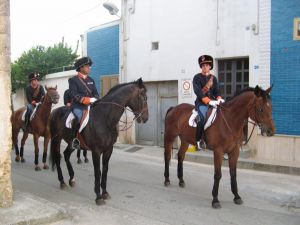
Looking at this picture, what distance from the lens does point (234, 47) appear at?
12031 mm

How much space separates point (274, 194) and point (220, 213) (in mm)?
2017

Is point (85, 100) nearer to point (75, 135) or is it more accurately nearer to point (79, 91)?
point (79, 91)

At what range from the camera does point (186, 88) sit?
13375mm

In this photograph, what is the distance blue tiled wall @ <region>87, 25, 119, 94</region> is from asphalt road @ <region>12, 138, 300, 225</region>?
6.87m

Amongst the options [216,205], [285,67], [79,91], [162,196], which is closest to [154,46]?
[285,67]

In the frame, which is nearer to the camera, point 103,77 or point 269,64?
point 269,64

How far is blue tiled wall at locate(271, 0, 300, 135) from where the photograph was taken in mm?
10648

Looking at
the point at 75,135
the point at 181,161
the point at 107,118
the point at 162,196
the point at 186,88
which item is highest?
the point at 186,88

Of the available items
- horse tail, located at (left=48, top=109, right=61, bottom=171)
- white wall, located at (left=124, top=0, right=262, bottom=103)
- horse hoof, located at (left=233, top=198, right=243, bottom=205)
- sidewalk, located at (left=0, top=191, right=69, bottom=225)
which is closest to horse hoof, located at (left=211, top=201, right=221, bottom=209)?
horse hoof, located at (left=233, top=198, right=243, bottom=205)

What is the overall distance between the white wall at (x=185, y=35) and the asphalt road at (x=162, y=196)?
3.95 metres

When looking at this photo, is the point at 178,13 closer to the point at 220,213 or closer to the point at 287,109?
the point at 287,109

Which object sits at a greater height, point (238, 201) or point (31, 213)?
point (31, 213)

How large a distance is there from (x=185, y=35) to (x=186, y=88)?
1.97m

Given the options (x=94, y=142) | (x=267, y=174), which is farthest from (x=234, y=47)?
(x=94, y=142)
